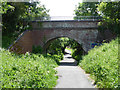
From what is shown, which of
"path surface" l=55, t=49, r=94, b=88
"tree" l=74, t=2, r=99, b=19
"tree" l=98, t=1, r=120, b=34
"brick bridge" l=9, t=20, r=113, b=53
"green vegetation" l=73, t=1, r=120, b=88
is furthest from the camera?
"tree" l=74, t=2, r=99, b=19

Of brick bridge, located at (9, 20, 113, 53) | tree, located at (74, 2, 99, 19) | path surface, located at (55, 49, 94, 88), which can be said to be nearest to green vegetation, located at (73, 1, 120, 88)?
tree, located at (74, 2, 99, 19)

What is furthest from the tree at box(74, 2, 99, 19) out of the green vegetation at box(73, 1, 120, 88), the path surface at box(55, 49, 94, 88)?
the path surface at box(55, 49, 94, 88)

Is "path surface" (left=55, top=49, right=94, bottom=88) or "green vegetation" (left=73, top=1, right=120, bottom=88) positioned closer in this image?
"green vegetation" (left=73, top=1, right=120, bottom=88)

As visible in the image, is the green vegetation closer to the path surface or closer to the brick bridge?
the path surface

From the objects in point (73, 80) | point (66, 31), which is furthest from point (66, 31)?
point (73, 80)

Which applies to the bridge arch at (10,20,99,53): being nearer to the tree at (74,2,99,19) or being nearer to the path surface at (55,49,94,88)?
the path surface at (55,49,94,88)

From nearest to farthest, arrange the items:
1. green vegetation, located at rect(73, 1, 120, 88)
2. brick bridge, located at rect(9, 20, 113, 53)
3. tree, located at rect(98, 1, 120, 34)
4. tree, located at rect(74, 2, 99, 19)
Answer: green vegetation, located at rect(73, 1, 120, 88) → tree, located at rect(98, 1, 120, 34) → brick bridge, located at rect(9, 20, 113, 53) → tree, located at rect(74, 2, 99, 19)

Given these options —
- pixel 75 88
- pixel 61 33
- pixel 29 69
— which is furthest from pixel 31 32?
pixel 75 88

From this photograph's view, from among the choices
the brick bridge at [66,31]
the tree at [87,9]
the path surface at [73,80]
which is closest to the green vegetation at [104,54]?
the tree at [87,9]

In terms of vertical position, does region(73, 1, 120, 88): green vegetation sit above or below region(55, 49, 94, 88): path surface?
above

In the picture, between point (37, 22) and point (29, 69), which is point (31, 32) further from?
point (29, 69)

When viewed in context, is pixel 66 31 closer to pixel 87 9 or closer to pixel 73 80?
pixel 73 80

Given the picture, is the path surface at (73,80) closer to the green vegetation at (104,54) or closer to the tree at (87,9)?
the green vegetation at (104,54)

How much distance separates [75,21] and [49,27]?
10.1ft
